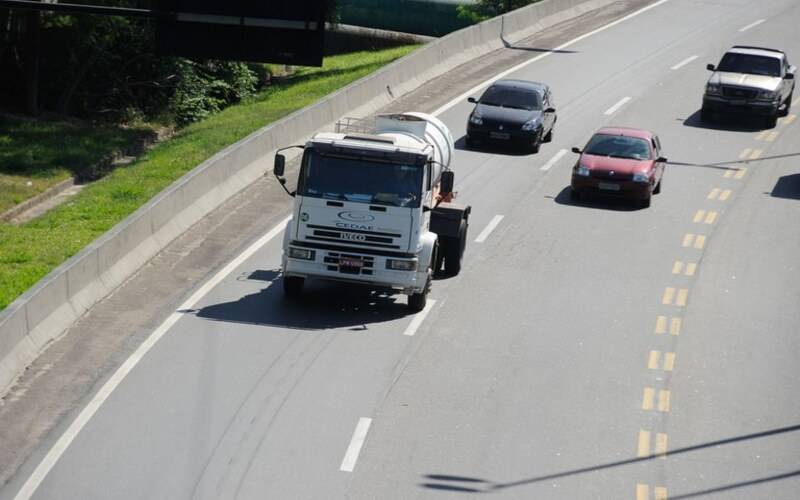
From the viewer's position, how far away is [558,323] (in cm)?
2155

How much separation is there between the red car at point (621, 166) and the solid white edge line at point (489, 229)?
2727 millimetres

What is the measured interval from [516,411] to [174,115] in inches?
1154

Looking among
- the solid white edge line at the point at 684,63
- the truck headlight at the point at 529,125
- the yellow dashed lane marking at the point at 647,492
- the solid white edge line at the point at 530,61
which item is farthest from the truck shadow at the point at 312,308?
the solid white edge line at the point at 684,63

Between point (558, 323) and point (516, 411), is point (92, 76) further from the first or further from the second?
point (516, 411)

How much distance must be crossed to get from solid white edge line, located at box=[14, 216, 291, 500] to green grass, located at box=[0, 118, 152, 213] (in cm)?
945

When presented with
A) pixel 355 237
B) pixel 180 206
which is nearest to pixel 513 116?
pixel 180 206

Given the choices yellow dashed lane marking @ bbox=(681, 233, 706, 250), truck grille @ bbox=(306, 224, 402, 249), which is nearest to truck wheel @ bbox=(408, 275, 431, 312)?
truck grille @ bbox=(306, 224, 402, 249)

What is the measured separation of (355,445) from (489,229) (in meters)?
11.7

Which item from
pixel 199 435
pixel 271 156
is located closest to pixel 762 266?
pixel 271 156

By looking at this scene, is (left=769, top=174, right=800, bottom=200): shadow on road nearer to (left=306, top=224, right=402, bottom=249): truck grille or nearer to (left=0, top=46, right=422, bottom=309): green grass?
(left=0, top=46, right=422, bottom=309): green grass

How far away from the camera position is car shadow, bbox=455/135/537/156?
33.8 m

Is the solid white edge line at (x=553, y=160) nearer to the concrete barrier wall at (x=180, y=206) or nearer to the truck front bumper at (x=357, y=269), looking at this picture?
the concrete barrier wall at (x=180, y=206)

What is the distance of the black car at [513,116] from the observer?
3344cm

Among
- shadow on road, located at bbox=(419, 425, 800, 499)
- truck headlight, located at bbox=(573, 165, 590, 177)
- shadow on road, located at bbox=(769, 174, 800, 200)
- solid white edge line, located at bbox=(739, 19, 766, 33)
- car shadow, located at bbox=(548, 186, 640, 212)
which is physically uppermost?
solid white edge line, located at bbox=(739, 19, 766, 33)
